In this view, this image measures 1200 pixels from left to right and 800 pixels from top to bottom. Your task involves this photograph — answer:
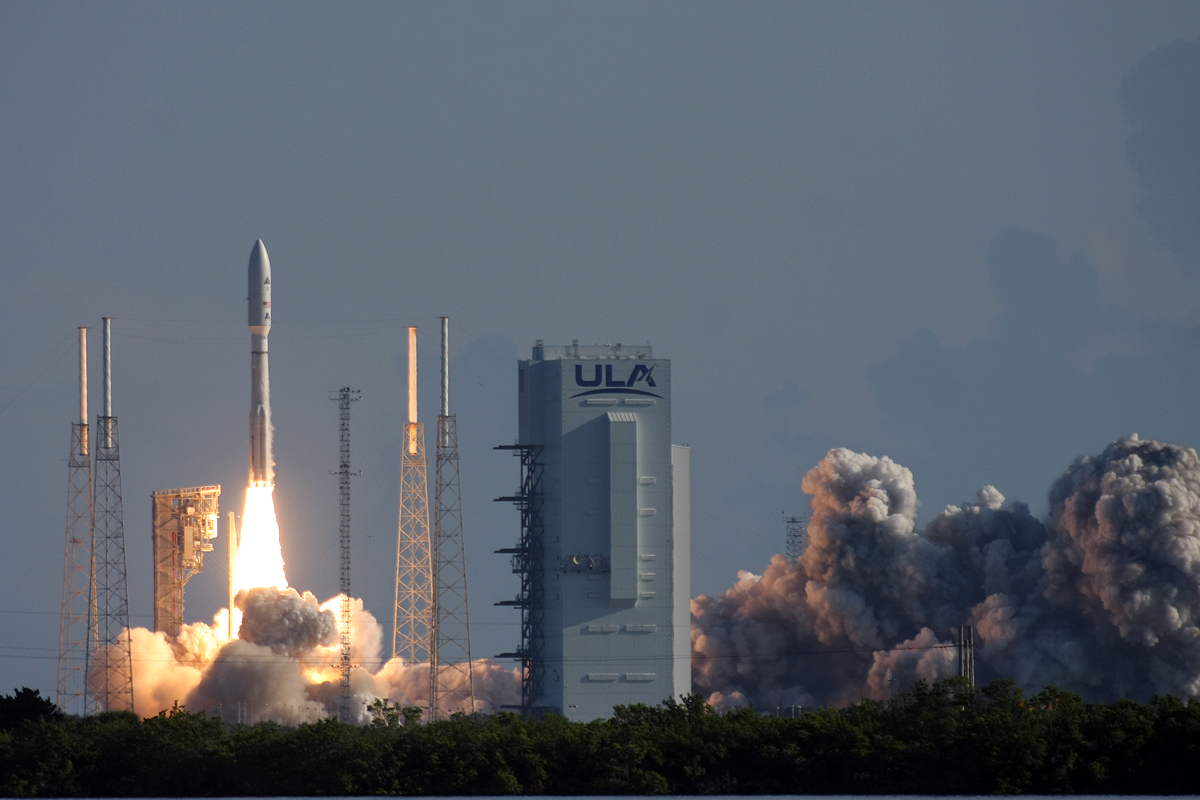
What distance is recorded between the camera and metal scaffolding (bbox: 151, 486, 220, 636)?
103m

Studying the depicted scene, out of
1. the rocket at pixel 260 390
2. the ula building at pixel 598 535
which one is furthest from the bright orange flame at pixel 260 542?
the ula building at pixel 598 535

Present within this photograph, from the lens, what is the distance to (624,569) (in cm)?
9338

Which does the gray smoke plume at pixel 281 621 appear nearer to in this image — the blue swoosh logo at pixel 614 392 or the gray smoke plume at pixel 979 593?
the blue swoosh logo at pixel 614 392

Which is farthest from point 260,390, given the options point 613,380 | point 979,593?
point 979,593

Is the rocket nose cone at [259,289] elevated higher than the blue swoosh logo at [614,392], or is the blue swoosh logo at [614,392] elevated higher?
the rocket nose cone at [259,289]

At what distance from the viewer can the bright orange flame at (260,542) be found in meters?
98.2

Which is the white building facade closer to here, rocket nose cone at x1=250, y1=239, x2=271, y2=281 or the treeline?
rocket nose cone at x1=250, y1=239, x2=271, y2=281

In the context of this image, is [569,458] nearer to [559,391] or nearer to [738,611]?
[559,391]

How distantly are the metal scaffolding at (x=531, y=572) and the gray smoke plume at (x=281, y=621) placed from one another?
8274 millimetres

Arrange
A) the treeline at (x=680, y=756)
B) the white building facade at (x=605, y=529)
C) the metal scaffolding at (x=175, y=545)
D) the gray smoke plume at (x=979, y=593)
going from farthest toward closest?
the metal scaffolding at (x=175, y=545)
the gray smoke plume at (x=979, y=593)
the white building facade at (x=605, y=529)
the treeline at (x=680, y=756)

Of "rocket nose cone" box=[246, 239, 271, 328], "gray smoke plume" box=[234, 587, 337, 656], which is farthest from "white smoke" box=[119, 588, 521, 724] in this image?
"rocket nose cone" box=[246, 239, 271, 328]

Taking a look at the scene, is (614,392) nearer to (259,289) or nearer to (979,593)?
(259,289)

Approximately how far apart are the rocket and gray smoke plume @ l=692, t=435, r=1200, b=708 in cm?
2091

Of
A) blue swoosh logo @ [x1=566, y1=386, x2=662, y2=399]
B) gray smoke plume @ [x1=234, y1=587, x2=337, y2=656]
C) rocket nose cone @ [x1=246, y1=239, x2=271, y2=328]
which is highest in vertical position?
rocket nose cone @ [x1=246, y1=239, x2=271, y2=328]
